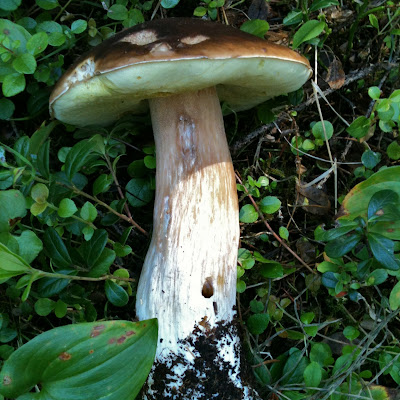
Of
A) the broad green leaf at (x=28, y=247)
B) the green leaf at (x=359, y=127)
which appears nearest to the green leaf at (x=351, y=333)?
the green leaf at (x=359, y=127)

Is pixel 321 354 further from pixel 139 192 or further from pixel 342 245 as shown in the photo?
pixel 139 192

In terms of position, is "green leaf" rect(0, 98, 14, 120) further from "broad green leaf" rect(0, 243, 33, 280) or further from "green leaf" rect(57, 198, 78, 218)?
"broad green leaf" rect(0, 243, 33, 280)

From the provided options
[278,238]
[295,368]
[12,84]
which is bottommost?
[295,368]

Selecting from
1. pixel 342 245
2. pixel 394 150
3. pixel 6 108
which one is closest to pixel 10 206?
pixel 6 108

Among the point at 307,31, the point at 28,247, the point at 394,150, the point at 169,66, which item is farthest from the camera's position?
the point at 394,150

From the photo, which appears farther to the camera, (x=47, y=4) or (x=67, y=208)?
(x=47, y=4)

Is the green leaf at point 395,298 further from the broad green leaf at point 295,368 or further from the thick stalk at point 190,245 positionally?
the thick stalk at point 190,245

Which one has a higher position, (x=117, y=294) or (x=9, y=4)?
(x=9, y=4)

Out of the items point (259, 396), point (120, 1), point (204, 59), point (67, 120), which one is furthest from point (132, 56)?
point (259, 396)

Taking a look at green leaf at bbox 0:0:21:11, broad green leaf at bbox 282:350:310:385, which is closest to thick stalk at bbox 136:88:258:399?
broad green leaf at bbox 282:350:310:385
